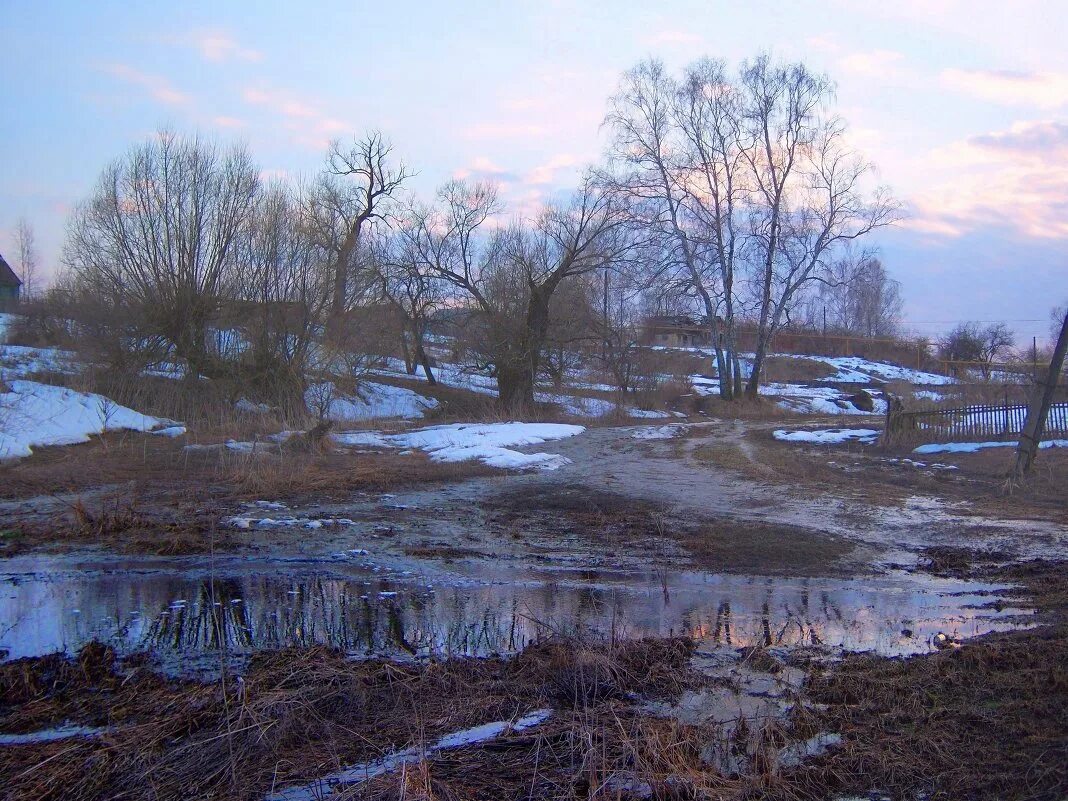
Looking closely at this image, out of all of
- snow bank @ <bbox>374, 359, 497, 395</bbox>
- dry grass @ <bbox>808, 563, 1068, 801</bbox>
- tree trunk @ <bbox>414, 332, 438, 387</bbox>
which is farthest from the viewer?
tree trunk @ <bbox>414, 332, 438, 387</bbox>

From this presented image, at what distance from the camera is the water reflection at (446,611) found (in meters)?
6.45

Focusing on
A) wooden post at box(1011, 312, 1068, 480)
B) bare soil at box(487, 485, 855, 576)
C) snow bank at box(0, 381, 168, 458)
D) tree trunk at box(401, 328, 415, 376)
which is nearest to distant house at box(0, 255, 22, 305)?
tree trunk at box(401, 328, 415, 376)

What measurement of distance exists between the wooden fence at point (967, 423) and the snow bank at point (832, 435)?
126cm

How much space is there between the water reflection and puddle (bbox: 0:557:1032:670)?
2 centimetres

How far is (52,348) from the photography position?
30.5m

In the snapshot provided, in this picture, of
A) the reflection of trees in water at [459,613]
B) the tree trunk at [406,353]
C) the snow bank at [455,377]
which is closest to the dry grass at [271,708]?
the reflection of trees in water at [459,613]

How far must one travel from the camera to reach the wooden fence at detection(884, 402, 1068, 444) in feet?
64.2

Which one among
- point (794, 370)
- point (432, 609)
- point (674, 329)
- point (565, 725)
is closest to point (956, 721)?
point (565, 725)

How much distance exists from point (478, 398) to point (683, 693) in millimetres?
29779

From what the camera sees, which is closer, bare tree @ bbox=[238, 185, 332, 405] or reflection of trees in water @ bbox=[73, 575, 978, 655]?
reflection of trees in water @ bbox=[73, 575, 978, 655]

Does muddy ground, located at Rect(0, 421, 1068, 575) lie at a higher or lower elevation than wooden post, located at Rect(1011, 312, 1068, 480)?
lower

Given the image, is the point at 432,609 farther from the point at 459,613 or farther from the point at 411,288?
the point at 411,288

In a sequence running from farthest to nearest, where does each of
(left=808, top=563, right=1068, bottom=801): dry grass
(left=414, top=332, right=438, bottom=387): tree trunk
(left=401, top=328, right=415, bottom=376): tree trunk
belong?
(left=414, top=332, right=438, bottom=387): tree trunk, (left=401, top=328, right=415, bottom=376): tree trunk, (left=808, top=563, right=1068, bottom=801): dry grass

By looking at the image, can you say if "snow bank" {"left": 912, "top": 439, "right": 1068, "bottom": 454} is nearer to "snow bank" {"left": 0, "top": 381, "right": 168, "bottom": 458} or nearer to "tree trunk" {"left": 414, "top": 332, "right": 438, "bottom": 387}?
"snow bank" {"left": 0, "top": 381, "right": 168, "bottom": 458}
